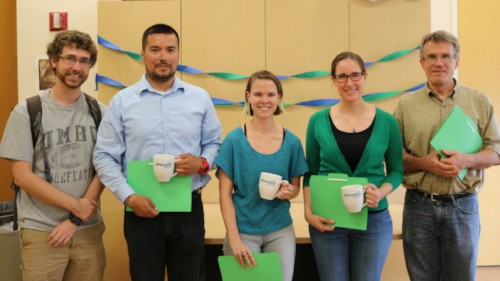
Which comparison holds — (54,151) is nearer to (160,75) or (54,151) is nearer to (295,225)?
(160,75)

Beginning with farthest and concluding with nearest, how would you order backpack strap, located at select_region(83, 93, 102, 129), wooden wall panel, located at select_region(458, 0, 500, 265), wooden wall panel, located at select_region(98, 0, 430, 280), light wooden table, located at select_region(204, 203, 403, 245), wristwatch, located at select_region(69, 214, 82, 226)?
wooden wall panel, located at select_region(458, 0, 500, 265), wooden wall panel, located at select_region(98, 0, 430, 280), light wooden table, located at select_region(204, 203, 403, 245), backpack strap, located at select_region(83, 93, 102, 129), wristwatch, located at select_region(69, 214, 82, 226)

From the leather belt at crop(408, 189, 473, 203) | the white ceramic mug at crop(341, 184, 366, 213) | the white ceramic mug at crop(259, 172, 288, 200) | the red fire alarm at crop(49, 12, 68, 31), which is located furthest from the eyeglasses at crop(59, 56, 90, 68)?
the red fire alarm at crop(49, 12, 68, 31)

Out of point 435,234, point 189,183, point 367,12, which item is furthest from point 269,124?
point 367,12

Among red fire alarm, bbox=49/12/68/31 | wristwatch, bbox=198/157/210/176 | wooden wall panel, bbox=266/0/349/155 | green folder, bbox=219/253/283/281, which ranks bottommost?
green folder, bbox=219/253/283/281

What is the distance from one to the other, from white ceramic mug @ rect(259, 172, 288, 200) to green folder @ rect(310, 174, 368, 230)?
17 cm

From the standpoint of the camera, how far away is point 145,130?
181 centimetres

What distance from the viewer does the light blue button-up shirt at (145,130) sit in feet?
5.93

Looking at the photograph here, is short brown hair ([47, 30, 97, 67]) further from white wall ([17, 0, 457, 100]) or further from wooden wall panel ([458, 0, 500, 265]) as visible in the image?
wooden wall panel ([458, 0, 500, 265])

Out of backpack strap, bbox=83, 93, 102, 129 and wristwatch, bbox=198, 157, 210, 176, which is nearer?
wristwatch, bbox=198, 157, 210, 176

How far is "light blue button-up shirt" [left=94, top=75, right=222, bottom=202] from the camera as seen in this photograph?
5.93 ft

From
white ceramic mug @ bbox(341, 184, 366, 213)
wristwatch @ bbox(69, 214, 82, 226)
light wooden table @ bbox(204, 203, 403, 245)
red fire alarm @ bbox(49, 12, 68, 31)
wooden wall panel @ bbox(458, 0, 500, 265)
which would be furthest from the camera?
wooden wall panel @ bbox(458, 0, 500, 265)

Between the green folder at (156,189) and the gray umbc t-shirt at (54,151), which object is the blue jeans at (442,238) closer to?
the green folder at (156,189)

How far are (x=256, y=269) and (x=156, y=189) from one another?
0.55m

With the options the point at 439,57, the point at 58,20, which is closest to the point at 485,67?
the point at 439,57
